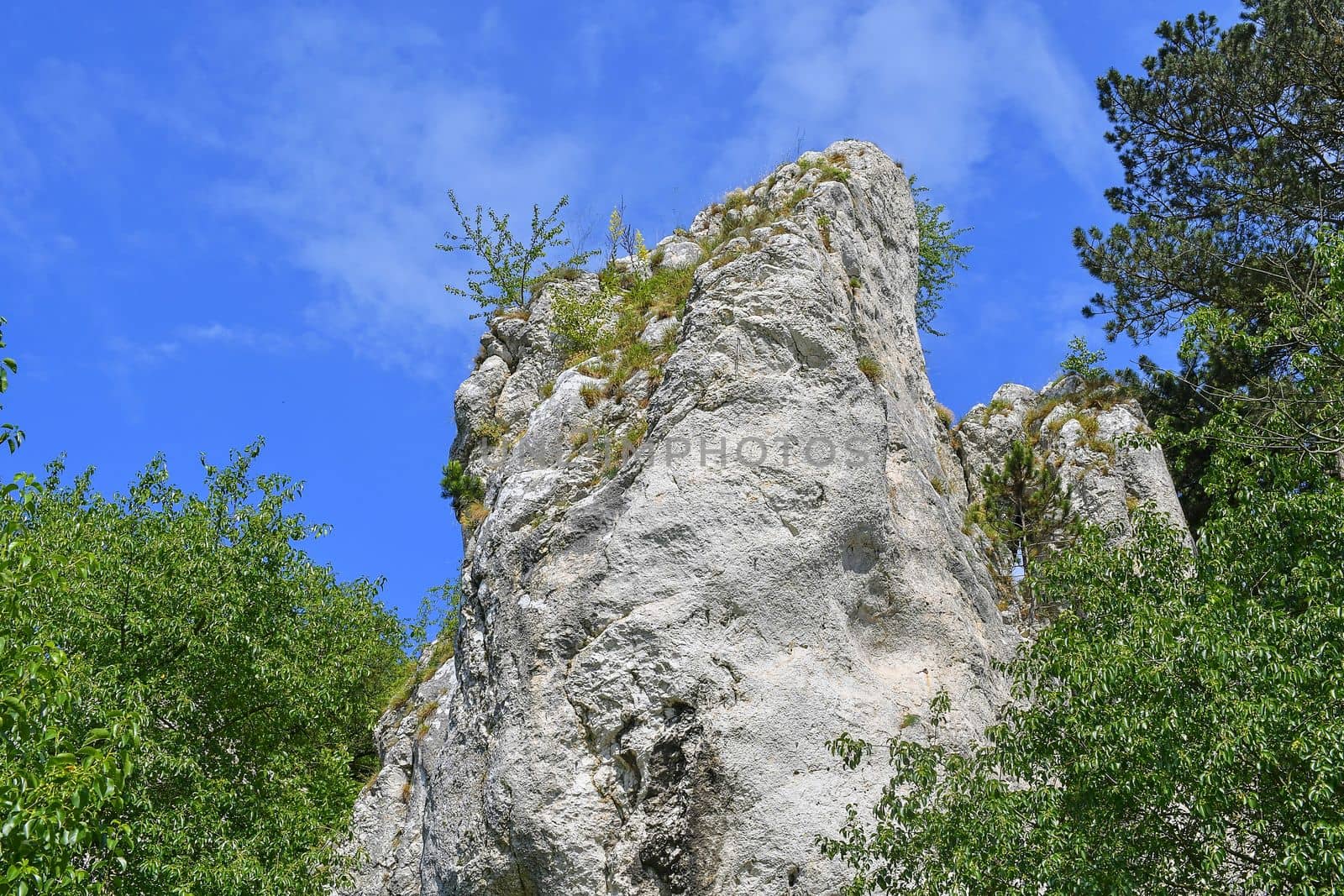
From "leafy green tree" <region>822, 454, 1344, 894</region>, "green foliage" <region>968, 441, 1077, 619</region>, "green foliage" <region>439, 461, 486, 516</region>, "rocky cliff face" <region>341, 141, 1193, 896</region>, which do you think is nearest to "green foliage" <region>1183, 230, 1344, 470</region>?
"leafy green tree" <region>822, 454, 1344, 894</region>

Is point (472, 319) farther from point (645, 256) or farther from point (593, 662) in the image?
point (593, 662)

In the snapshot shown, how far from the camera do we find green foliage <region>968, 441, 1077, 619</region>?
907 inches

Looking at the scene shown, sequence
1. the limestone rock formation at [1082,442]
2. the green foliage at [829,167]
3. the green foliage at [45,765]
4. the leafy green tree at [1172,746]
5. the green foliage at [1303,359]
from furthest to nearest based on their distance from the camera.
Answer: the green foliage at [829,167] → the limestone rock formation at [1082,442] → the green foliage at [1303,359] → the leafy green tree at [1172,746] → the green foliage at [45,765]

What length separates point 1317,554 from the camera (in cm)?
1311

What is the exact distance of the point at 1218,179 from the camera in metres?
26.2

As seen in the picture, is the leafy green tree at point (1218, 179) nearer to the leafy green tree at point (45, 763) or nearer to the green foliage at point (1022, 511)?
the green foliage at point (1022, 511)

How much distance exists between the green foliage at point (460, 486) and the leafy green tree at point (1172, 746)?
505 inches

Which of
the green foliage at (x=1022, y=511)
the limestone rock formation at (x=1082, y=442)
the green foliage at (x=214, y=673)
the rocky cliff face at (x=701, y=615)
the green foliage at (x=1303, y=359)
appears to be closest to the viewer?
the green foliage at (x=1303, y=359)

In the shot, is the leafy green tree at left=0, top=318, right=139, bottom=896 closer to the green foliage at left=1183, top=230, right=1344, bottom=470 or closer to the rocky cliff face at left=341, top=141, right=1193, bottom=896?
the rocky cliff face at left=341, top=141, right=1193, bottom=896

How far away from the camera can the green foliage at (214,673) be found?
1786cm

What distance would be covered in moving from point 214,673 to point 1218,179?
23.3m

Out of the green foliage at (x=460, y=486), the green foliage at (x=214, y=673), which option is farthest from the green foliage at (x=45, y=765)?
the green foliage at (x=460, y=486)

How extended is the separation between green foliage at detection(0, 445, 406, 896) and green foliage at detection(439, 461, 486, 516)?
3.03m

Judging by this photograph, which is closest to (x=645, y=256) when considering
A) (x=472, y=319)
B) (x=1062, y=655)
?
(x=472, y=319)
